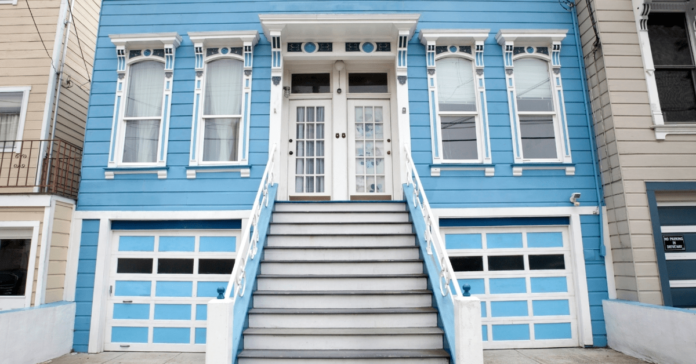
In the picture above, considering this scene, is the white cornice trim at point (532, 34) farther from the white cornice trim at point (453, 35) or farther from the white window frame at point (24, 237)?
the white window frame at point (24, 237)

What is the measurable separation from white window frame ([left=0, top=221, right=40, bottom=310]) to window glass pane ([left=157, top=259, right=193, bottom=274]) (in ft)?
5.28

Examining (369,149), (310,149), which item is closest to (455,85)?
(369,149)

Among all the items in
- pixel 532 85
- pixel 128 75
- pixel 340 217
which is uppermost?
pixel 128 75

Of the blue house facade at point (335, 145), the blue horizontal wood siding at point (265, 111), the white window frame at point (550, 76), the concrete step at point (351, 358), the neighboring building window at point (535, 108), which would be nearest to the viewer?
the concrete step at point (351, 358)

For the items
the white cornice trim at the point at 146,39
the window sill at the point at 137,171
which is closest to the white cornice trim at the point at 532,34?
the white cornice trim at the point at 146,39

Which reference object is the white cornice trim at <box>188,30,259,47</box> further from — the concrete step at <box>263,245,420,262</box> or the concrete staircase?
the concrete step at <box>263,245,420,262</box>

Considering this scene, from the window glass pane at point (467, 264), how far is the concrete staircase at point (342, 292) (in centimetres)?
119

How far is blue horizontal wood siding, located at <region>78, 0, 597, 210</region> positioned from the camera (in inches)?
243

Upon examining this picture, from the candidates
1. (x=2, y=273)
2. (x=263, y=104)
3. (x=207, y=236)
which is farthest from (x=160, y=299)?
(x=263, y=104)

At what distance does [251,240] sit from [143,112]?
3.55 meters

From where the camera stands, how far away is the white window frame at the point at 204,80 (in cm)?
637

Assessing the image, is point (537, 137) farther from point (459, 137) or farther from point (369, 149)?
point (369, 149)

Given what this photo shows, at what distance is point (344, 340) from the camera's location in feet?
13.6

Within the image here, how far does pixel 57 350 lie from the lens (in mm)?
5434
